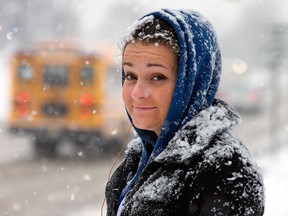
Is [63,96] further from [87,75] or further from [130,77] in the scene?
[130,77]

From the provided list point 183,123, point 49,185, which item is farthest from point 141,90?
point 49,185

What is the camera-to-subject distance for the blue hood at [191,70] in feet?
5.43

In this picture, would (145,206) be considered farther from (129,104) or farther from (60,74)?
(60,74)

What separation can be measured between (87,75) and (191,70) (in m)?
10.0

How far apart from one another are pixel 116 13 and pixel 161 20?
152ft

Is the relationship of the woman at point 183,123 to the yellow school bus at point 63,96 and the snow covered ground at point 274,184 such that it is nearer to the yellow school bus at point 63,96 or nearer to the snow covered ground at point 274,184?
the snow covered ground at point 274,184

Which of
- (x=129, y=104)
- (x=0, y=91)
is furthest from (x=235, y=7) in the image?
(x=129, y=104)

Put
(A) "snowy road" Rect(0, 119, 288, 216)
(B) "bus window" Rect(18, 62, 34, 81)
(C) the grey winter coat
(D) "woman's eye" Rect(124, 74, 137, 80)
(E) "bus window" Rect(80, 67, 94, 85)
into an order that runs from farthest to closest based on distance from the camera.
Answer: (B) "bus window" Rect(18, 62, 34, 81) < (E) "bus window" Rect(80, 67, 94, 85) < (A) "snowy road" Rect(0, 119, 288, 216) < (D) "woman's eye" Rect(124, 74, 137, 80) < (C) the grey winter coat

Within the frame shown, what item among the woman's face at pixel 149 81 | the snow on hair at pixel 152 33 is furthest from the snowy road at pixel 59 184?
the snow on hair at pixel 152 33

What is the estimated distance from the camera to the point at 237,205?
4.87ft

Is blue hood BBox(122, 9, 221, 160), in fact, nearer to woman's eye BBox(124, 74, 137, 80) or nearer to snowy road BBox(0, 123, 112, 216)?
woman's eye BBox(124, 74, 137, 80)

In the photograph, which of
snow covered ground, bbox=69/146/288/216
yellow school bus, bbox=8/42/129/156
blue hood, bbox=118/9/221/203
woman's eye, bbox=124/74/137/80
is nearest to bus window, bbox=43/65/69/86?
yellow school bus, bbox=8/42/129/156

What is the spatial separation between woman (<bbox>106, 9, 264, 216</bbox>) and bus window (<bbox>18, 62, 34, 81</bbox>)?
10.2 metres

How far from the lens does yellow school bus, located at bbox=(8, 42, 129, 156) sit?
1123cm
